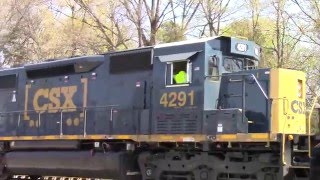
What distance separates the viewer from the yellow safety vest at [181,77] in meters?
11.1

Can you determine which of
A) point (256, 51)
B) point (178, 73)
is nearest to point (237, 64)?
point (256, 51)

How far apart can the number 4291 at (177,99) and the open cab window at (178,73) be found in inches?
9.4

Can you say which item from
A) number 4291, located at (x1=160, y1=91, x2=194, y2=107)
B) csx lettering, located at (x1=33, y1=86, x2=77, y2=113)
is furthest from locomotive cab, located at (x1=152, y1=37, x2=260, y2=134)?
csx lettering, located at (x1=33, y1=86, x2=77, y2=113)

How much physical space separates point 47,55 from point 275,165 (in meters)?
26.7

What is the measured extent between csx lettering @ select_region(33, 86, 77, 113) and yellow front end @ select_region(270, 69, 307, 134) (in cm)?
608

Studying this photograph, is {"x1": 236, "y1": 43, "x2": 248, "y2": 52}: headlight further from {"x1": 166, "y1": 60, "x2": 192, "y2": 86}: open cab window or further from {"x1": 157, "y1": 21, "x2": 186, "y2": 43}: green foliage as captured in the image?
{"x1": 157, "y1": 21, "x2": 186, "y2": 43}: green foliage

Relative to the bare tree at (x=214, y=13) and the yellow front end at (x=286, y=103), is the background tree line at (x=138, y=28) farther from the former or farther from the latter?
the yellow front end at (x=286, y=103)

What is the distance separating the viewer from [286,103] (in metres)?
10.1

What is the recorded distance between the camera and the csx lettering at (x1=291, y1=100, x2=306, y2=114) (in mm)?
10305

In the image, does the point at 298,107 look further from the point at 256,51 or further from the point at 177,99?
the point at 177,99

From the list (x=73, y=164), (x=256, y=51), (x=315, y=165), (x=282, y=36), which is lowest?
(x=73, y=164)

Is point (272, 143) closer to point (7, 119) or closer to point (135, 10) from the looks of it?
point (7, 119)

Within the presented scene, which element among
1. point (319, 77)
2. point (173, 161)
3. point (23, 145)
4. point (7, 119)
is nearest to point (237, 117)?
point (173, 161)

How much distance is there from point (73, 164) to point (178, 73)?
4.19 m
